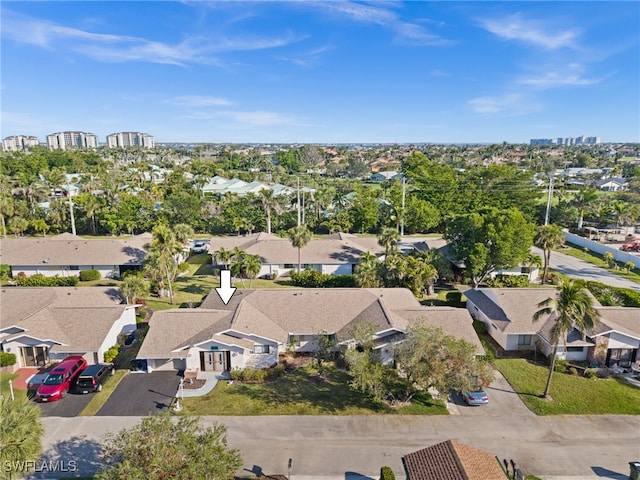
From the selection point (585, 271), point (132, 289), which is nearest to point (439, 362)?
point (132, 289)

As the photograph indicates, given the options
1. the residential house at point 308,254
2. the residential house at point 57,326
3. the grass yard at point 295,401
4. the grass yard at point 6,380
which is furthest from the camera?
the residential house at point 308,254

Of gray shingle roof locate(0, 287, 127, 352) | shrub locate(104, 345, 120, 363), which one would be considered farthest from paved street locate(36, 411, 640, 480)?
gray shingle roof locate(0, 287, 127, 352)

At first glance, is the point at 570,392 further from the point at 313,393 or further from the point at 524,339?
the point at 313,393

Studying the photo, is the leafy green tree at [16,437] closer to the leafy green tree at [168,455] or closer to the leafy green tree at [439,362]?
the leafy green tree at [168,455]

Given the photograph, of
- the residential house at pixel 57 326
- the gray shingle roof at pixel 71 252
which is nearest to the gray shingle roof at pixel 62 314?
the residential house at pixel 57 326

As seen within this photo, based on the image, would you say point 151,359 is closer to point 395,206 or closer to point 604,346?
point 604,346
